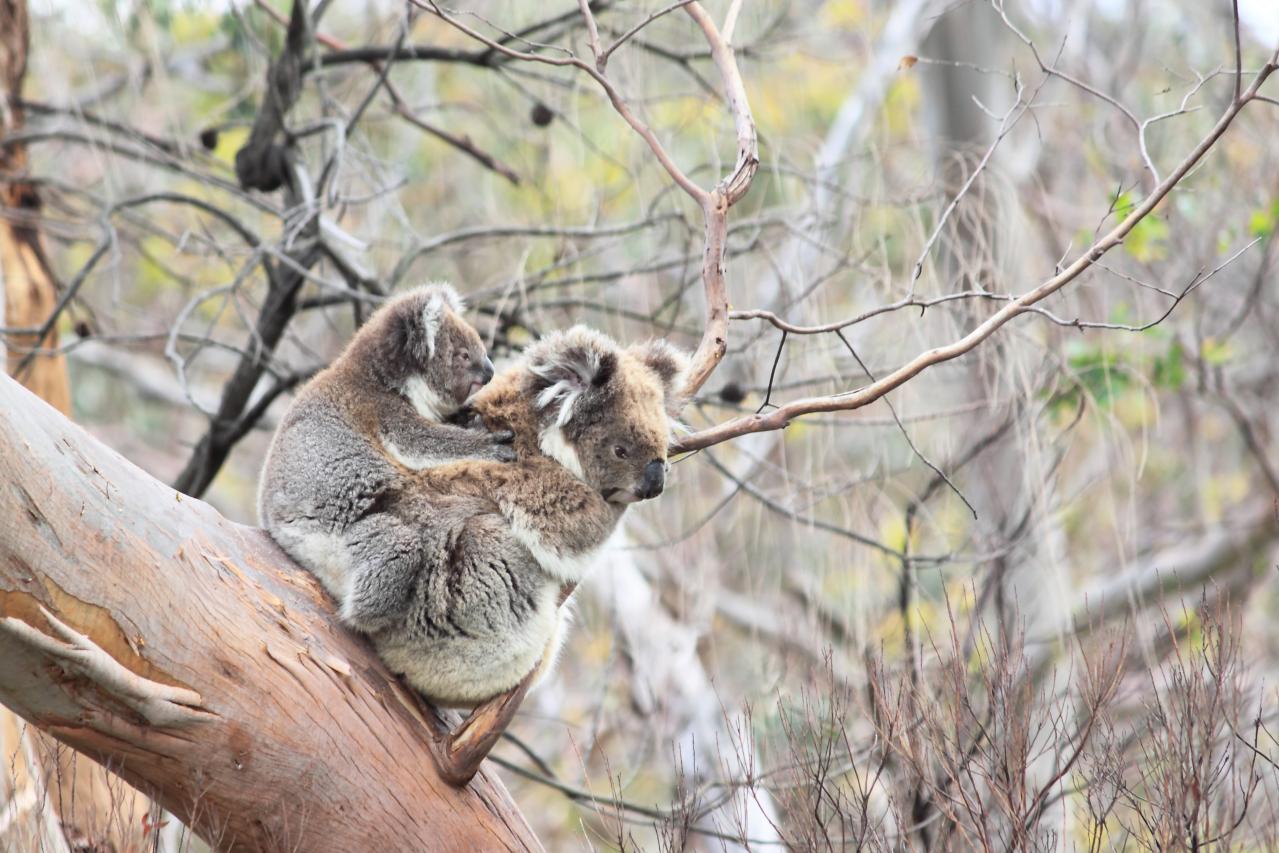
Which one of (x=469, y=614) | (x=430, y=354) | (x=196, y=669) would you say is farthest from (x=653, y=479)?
(x=196, y=669)

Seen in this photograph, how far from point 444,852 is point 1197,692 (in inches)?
64.7

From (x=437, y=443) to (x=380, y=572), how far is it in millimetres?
404

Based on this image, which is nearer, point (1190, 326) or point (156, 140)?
point (156, 140)

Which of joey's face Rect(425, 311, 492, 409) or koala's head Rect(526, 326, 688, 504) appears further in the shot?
joey's face Rect(425, 311, 492, 409)

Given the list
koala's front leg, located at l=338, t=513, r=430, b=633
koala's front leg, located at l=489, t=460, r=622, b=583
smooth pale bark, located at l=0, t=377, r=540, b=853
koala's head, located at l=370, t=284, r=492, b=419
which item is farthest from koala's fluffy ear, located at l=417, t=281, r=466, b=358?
smooth pale bark, located at l=0, t=377, r=540, b=853

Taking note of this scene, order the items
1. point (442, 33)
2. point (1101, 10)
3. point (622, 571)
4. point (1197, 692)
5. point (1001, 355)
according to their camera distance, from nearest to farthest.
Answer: point (1197, 692)
point (1001, 355)
point (622, 571)
point (442, 33)
point (1101, 10)

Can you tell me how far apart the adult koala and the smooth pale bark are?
0.13 meters

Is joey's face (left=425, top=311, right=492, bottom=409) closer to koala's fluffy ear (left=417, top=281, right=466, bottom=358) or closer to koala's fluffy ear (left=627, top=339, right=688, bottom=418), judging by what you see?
koala's fluffy ear (left=417, top=281, right=466, bottom=358)

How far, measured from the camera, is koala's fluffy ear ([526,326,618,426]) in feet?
9.50

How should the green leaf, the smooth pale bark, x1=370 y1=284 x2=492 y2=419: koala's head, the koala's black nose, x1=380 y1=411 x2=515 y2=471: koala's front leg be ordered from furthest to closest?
the green leaf → x1=370 y1=284 x2=492 y2=419: koala's head → x1=380 y1=411 x2=515 y2=471: koala's front leg → the koala's black nose → the smooth pale bark

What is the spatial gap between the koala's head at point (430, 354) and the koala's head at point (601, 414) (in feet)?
1.27

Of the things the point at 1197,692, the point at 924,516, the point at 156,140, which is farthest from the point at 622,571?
the point at 1197,692

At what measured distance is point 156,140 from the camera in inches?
195

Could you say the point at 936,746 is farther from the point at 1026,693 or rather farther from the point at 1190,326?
the point at 1190,326
